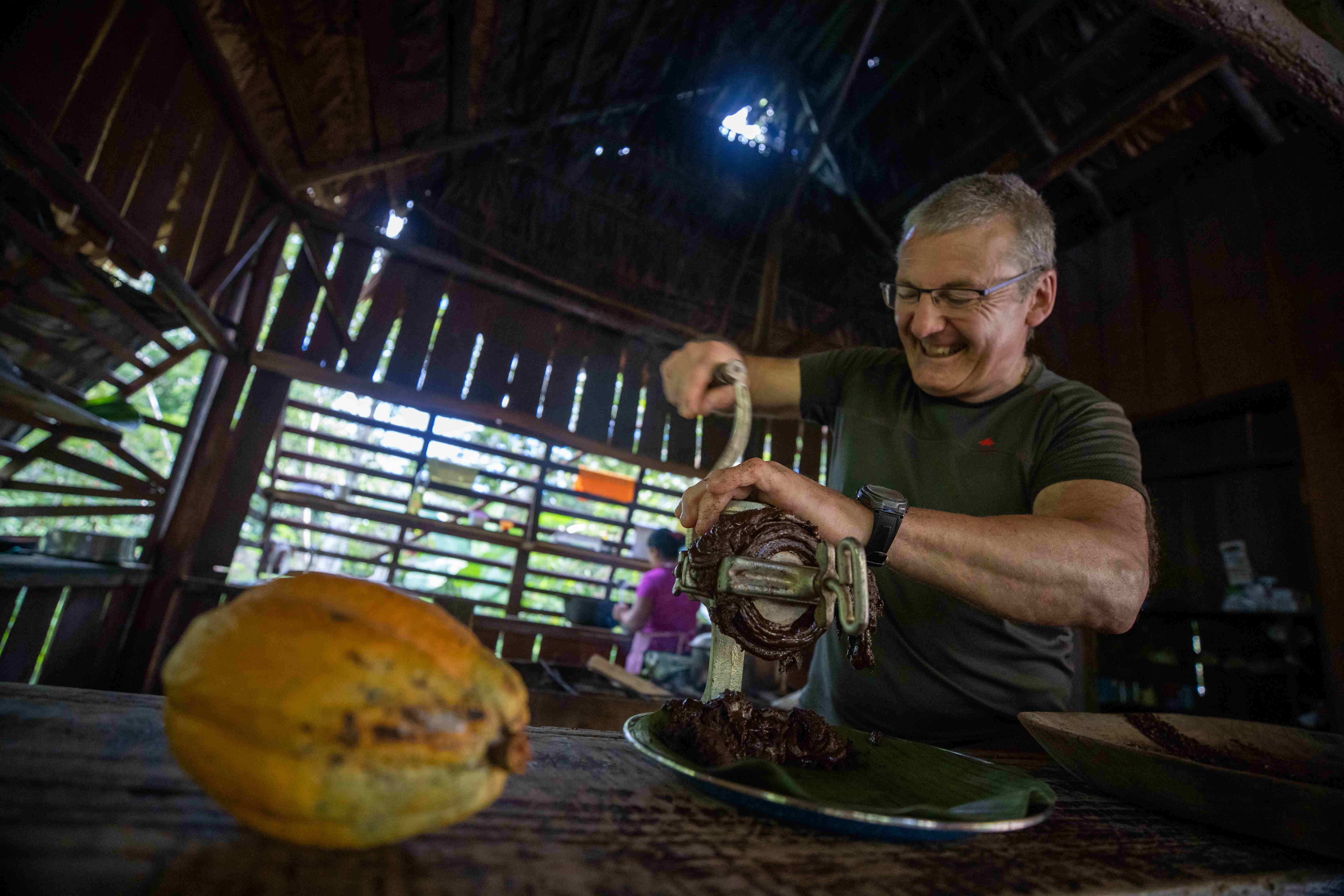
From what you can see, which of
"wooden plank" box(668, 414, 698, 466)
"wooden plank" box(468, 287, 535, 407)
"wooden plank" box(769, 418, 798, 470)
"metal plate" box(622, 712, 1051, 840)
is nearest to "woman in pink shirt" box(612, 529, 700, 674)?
Result: "wooden plank" box(668, 414, 698, 466)

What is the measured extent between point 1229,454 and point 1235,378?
1324mm

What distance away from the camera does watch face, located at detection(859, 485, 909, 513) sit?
1395 mm

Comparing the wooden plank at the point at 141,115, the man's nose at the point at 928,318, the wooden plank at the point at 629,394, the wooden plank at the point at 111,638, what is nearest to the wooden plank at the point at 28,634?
the wooden plank at the point at 111,638

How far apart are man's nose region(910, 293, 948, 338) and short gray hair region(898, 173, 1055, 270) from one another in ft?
0.75

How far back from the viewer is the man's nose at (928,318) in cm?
208

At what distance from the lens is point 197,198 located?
348 centimetres

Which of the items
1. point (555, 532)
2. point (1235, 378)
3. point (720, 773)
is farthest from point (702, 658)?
point (1235, 378)

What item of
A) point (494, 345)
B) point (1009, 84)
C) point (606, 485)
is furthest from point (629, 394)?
point (1009, 84)

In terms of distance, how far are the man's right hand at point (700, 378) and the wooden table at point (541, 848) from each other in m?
1.08

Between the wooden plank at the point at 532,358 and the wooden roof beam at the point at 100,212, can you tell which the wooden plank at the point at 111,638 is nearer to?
the wooden roof beam at the point at 100,212

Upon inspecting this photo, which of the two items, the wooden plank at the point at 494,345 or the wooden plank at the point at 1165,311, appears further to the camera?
the wooden plank at the point at 494,345

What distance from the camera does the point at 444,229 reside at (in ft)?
19.5

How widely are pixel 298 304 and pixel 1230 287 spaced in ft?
23.8

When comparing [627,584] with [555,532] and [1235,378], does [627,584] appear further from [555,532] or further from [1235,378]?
[1235,378]
